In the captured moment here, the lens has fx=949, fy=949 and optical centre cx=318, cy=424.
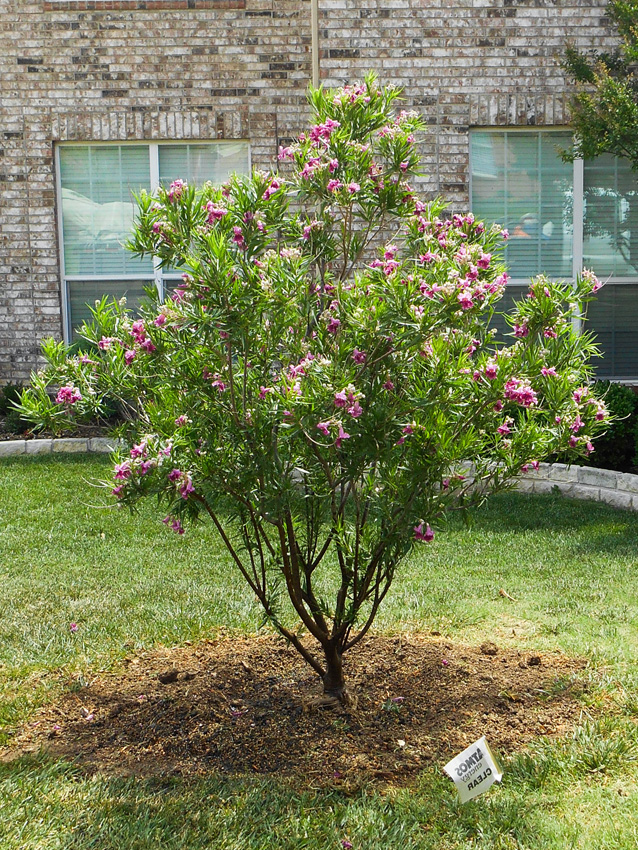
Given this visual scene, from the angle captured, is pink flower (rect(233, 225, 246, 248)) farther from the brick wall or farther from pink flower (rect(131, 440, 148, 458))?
the brick wall

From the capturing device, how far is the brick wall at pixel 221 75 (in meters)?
9.18

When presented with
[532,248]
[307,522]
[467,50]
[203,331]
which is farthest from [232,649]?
[467,50]

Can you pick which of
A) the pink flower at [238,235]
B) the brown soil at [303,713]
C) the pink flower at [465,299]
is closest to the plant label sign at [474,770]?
the brown soil at [303,713]

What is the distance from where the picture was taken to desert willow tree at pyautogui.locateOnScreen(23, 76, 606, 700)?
3008mm

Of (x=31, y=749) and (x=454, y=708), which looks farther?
(x=454, y=708)

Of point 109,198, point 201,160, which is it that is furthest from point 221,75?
point 109,198

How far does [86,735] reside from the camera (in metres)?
3.51

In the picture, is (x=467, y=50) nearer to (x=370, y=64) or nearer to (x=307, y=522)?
(x=370, y=64)

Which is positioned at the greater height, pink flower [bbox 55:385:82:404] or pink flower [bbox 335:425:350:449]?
pink flower [bbox 55:385:82:404]

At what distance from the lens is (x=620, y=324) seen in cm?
944

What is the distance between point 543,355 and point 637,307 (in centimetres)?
663

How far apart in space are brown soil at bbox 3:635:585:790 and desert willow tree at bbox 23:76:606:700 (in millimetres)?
269

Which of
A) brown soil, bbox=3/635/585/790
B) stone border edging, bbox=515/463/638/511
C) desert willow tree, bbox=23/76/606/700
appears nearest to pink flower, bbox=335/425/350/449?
desert willow tree, bbox=23/76/606/700

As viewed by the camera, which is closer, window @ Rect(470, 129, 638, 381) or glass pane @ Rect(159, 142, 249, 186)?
window @ Rect(470, 129, 638, 381)
